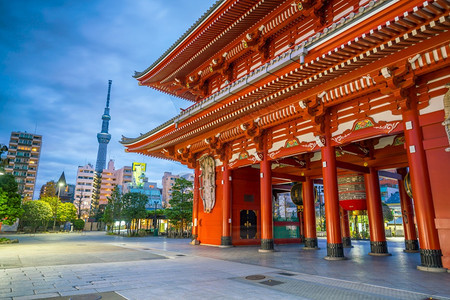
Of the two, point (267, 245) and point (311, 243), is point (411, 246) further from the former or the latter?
point (267, 245)

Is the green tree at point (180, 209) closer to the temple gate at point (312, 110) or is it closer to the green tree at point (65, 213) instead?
the temple gate at point (312, 110)

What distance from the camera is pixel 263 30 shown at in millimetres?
14805

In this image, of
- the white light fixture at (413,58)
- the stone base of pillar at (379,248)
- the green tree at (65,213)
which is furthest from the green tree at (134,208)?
the white light fixture at (413,58)

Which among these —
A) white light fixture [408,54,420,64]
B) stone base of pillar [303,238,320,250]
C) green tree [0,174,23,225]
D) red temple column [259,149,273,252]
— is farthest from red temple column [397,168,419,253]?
green tree [0,174,23,225]

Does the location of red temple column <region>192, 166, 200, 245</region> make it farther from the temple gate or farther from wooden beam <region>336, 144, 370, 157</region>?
wooden beam <region>336, 144, 370, 157</region>

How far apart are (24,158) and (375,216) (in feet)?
346

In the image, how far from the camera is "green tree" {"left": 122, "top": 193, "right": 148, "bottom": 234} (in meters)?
35.0

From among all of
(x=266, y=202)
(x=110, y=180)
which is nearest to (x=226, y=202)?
(x=266, y=202)

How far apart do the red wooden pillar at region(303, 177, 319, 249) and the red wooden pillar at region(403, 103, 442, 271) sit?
820 centimetres

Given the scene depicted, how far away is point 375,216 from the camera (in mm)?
13047

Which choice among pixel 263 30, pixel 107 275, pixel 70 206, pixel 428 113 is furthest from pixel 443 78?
pixel 70 206

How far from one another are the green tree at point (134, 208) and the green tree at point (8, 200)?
12105mm

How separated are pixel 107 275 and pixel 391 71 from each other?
34.8 ft

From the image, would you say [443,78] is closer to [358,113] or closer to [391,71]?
[391,71]
